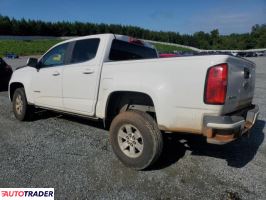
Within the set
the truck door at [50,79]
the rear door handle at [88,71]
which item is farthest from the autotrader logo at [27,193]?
the truck door at [50,79]

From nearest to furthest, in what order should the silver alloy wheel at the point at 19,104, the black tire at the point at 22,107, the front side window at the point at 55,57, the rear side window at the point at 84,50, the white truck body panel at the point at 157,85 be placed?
the white truck body panel at the point at 157,85
the rear side window at the point at 84,50
the front side window at the point at 55,57
the black tire at the point at 22,107
the silver alloy wheel at the point at 19,104

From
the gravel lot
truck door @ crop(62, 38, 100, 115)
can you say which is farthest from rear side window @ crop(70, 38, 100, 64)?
the gravel lot

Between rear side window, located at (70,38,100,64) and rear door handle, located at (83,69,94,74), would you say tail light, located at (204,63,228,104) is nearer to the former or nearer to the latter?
rear door handle, located at (83,69,94,74)

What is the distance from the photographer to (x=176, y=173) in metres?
3.92

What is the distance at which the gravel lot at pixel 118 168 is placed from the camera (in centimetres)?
344

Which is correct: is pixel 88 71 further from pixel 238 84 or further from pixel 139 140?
pixel 238 84

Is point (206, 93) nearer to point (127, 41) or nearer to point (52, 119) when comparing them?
point (127, 41)

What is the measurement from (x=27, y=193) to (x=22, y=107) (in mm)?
3340

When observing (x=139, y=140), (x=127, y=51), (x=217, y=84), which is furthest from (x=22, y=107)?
(x=217, y=84)

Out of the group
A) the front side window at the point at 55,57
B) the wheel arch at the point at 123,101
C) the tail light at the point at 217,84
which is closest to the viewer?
the tail light at the point at 217,84

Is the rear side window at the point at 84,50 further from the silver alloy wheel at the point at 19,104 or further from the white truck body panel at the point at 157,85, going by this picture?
the silver alloy wheel at the point at 19,104

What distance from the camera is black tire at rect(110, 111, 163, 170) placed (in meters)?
3.73

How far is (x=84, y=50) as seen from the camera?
4.99 meters

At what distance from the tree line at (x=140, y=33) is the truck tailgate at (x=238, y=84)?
111 meters
